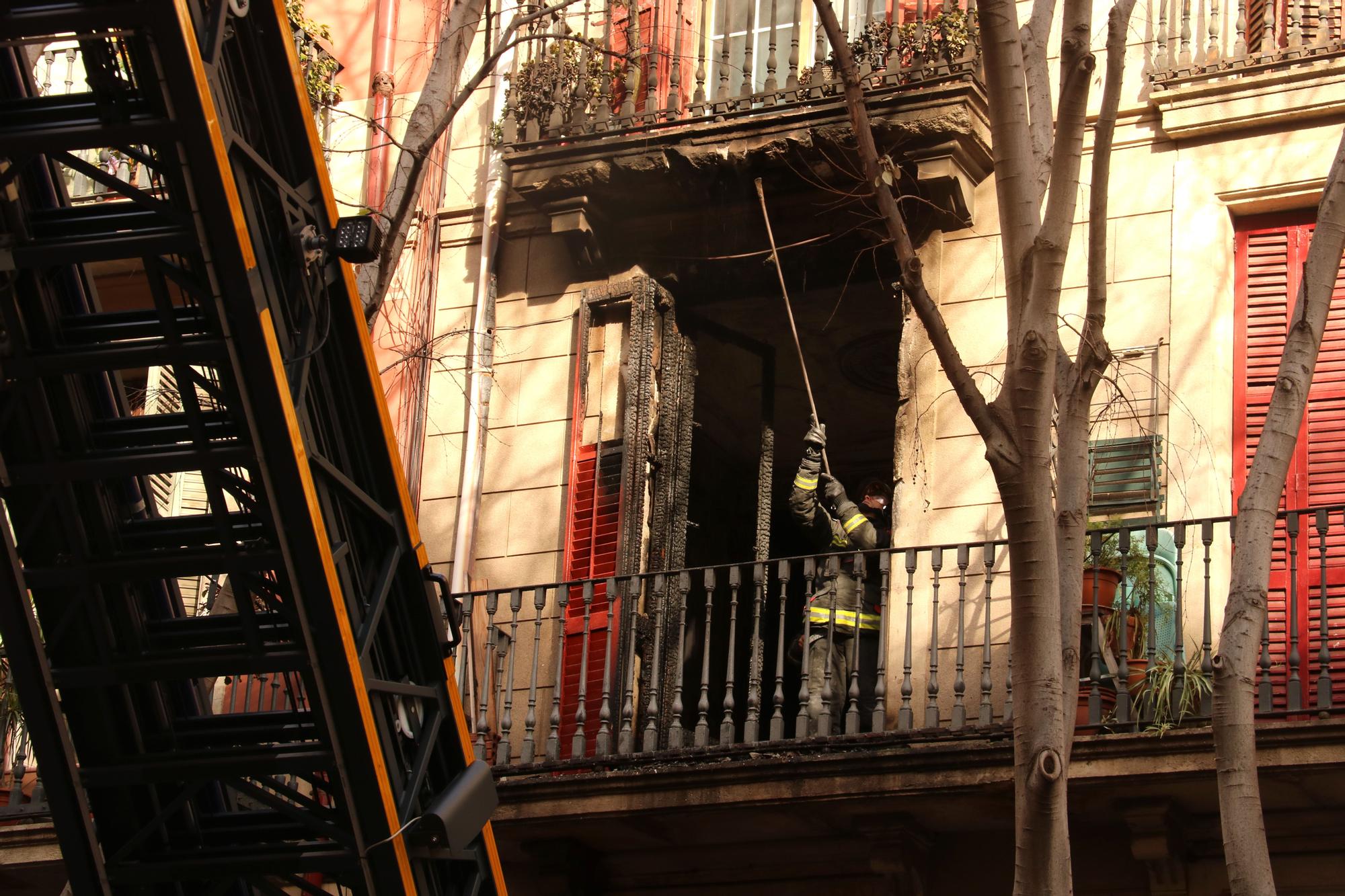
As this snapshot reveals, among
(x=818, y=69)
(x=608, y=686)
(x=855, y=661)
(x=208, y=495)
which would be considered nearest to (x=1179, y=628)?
(x=855, y=661)

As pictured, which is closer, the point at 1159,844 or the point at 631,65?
the point at 1159,844

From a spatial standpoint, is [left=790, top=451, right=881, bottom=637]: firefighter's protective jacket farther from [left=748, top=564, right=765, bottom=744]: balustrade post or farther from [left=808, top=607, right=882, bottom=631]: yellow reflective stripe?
[left=748, top=564, right=765, bottom=744]: balustrade post

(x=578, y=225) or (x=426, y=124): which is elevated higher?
(x=426, y=124)

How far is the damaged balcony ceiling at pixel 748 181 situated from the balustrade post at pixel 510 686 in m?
2.29

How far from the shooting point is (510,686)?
36.0 ft

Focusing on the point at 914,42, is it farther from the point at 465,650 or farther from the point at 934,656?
the point at 465,650

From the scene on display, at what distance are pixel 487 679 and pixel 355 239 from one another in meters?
4.86

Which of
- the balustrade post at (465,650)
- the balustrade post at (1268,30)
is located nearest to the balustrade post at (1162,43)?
the balustrade post at (1268,30)

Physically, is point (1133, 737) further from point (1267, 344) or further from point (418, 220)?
point (418, 220)

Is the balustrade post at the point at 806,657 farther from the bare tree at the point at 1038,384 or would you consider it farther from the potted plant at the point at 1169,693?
the bare tree at the point at 1038,384

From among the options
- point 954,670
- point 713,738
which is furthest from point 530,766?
point 954,670

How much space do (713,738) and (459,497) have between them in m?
2.13

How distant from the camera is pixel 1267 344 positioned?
11016 mm

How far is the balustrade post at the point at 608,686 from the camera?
35.2ft
